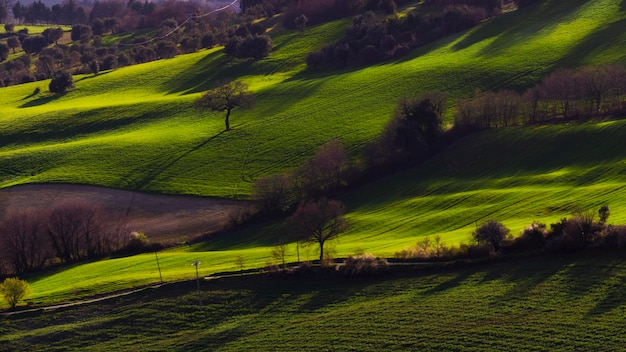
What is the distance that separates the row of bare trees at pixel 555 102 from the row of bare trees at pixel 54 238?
133 feet

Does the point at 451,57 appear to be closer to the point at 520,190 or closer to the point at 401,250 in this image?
the point at 520,190

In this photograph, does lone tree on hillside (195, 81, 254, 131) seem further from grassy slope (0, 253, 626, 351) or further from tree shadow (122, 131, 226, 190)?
grassy slope (0, 253, 626, 351)

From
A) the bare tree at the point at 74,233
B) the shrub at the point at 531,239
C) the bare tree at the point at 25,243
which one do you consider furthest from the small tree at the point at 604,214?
the bare tree at the point at 25,243

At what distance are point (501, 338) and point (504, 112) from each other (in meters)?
51.9

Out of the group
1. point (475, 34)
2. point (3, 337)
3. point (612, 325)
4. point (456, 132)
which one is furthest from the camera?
point (475, 34)

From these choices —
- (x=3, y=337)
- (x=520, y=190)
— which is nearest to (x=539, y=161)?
(x=520, y=190)

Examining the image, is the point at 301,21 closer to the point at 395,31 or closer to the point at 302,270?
the point at 395,31

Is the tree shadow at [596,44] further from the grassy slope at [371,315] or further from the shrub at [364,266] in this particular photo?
the grassy slope at [371,315]

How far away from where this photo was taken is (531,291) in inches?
2084

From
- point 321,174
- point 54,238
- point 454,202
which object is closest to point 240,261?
point 454,202

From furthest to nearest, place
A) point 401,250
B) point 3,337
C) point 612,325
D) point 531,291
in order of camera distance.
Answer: point 401,250
point 3,337
point 531,291
point 612,325

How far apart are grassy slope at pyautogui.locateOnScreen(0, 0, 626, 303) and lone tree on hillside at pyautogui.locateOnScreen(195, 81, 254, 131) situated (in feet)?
8.94

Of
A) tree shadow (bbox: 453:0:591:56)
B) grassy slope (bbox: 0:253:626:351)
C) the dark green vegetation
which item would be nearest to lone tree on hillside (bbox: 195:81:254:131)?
Answer: the dark green vegetation

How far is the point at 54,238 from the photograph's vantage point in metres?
81.6
